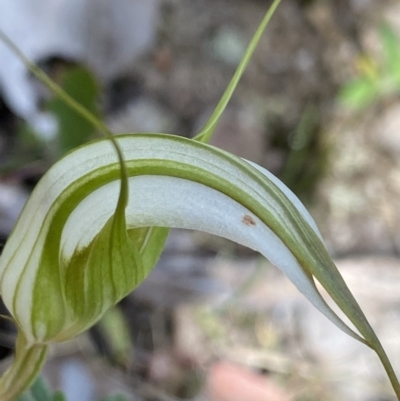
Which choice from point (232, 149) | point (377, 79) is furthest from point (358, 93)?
point (232, 149)

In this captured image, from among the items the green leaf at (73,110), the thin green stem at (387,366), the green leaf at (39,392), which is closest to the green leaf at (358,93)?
the green leaf at (73,110)

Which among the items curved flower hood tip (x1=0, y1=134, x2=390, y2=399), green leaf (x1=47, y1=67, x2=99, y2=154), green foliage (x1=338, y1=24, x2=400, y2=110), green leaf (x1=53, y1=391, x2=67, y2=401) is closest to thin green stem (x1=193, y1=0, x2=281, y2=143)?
curved flower hood tip (x1=0, y1=134, x2=390, y2=399)

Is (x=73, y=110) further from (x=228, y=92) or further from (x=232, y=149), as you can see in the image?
(x=228, y=92)

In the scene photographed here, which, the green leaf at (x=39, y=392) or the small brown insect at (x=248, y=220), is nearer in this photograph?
the small brown insect at (x=248, y=220)

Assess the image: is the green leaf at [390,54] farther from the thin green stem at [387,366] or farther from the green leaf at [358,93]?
the thin green stem at [387,366]

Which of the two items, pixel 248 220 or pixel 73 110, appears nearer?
pixel 248 220

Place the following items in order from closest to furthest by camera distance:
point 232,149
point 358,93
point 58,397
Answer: point 58,397
point 232,149
point 358,93
